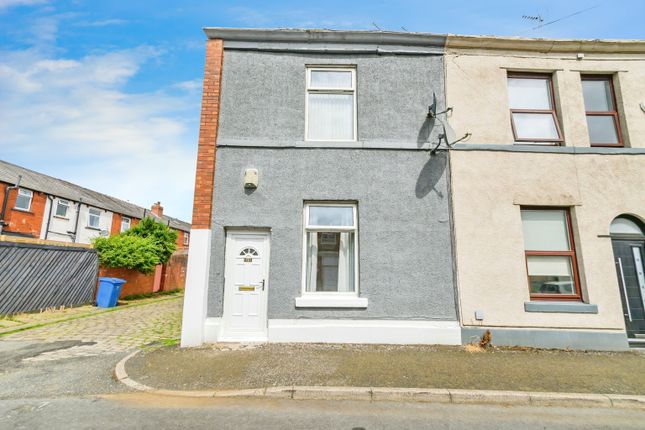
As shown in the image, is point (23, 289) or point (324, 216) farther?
point (23, 289)

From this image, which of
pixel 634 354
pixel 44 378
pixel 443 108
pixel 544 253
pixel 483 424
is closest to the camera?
pixel 483 424

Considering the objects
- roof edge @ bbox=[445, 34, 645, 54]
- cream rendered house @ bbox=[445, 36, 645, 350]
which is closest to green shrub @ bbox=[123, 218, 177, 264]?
cream rendered house @ bbox=[445, 36, 645, 350]

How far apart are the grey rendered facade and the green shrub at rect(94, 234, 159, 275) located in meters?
10.1

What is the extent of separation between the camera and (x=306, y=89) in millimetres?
7355

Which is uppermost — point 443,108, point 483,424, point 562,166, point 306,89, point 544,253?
point 306,89

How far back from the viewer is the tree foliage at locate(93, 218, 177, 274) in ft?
46.0

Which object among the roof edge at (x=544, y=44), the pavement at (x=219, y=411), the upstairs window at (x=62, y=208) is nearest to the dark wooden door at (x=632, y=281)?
the pavement at (x=219, y=411)

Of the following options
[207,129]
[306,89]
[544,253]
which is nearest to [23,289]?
[207,129]

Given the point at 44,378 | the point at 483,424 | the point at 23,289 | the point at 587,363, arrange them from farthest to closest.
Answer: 1. the point at 23,289
2. the point at 587,363
3. the point at 44,378
4. the point at 483,424

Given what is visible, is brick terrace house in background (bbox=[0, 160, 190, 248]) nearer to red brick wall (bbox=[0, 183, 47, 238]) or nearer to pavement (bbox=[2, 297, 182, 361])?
red brick wall (bbox=[0, 183, 47, 238])

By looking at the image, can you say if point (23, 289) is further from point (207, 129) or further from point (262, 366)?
point (262, 366)

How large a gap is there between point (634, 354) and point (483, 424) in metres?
4.72

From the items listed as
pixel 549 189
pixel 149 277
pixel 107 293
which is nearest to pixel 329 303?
pixel 549 189

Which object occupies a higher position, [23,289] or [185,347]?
[23,289]
